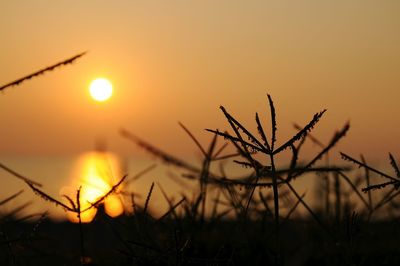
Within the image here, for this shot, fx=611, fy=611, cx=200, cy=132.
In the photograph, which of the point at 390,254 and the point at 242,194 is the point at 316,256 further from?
the point at 242,194

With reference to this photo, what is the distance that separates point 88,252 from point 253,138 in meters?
1.39

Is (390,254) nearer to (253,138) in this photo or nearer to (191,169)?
(191,169)

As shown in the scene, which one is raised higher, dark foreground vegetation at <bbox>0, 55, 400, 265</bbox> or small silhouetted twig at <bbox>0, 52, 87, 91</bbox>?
small silhouetted twig at <bbox>0, 52, 87, 91</bbox>

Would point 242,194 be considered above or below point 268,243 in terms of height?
above

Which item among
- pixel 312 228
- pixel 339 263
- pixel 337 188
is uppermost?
pixel 337 188

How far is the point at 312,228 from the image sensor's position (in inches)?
110

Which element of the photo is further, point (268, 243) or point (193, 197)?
point (193, 197)

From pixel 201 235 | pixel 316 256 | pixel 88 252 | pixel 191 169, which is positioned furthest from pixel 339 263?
pixel 88 252

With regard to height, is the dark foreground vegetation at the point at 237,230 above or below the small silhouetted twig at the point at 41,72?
below

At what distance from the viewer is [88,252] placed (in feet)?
8.68

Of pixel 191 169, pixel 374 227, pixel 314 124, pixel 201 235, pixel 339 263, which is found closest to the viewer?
pixel 314 124

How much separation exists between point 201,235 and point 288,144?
998 mm

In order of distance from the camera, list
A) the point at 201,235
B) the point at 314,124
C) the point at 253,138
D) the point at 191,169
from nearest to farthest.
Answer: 1. the point at 314,124
2. the point at 253,138
3. the point at 201,235
4. the point at 191,169

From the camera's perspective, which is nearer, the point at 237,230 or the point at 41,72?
the point at 41,72
